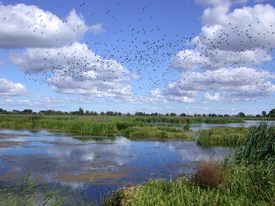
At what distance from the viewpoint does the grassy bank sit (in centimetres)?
566

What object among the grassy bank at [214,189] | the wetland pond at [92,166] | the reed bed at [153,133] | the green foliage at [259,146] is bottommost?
the wetland pond at [92,166]

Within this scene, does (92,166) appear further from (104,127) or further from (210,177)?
(104,127)

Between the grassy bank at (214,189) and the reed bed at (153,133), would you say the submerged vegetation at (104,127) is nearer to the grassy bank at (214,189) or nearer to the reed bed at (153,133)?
the reed bed at (153,133)

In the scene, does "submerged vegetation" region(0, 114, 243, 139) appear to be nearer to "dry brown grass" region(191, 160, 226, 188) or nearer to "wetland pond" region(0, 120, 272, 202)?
"wetland pond" region(0, 120, 272, 202)

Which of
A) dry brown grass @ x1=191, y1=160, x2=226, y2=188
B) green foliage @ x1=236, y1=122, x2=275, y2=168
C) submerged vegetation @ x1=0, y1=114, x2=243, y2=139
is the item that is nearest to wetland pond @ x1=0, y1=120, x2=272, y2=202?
green foliage @ x1=236, y1=122, x2=275, y2=168

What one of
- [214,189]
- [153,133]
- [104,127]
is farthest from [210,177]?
[104,127]

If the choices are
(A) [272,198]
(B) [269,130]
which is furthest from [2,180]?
(B) [269,130]

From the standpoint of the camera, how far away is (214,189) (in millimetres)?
6578

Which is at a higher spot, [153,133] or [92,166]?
[153,133]

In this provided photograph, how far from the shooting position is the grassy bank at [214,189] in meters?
5.66

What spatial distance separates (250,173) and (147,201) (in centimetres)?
406

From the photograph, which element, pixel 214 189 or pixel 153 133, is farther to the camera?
pixel 153 133

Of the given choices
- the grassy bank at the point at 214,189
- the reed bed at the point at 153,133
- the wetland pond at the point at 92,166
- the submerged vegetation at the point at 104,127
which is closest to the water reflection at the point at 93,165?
the wetland pond at the point at 92,166

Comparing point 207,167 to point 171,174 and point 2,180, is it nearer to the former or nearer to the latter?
point 171,174
